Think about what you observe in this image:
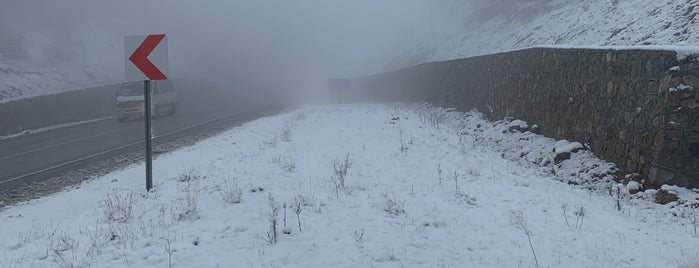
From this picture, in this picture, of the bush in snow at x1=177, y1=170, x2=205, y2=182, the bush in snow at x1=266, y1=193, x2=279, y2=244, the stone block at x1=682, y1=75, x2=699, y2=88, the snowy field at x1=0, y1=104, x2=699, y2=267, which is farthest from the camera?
the bush in snow at x1=177, y1=170, x2=205, y2=182

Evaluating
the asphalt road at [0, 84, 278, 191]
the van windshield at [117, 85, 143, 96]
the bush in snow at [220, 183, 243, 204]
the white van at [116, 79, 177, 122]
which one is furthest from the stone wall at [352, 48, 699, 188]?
the van windshield at [117, 85, 143, 96]

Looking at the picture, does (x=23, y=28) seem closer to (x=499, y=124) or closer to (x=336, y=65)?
(x=499, y=124)

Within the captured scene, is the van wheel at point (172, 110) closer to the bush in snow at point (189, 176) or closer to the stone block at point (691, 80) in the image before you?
the bush in snow at point (189, 176)

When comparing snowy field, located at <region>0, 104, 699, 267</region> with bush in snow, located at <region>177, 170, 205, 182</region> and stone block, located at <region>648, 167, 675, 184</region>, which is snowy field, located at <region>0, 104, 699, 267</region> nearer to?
bush in snow, located at <region>177, 170, 205, 182</region>

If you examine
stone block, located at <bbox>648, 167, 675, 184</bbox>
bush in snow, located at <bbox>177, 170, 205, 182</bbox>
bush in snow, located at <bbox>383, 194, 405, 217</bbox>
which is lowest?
bush in snow, located at <bbox>177, 170, 205, 182</bbox>

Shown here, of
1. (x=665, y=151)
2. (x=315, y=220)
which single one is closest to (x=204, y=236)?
(x=315, y=220)

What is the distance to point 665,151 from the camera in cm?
686

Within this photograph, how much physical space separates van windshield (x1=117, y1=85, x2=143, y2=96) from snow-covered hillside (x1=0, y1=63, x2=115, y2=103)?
1088cm

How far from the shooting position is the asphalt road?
12.2 m

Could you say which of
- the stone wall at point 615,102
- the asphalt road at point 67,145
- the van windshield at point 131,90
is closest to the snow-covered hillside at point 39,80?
the van windshield at point 131,90

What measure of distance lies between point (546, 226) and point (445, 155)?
5172 millimetres

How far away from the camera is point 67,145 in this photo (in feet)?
55.1

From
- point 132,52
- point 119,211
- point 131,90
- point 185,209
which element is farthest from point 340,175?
point 131,90

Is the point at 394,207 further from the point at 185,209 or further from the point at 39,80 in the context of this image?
the point at 39,80
